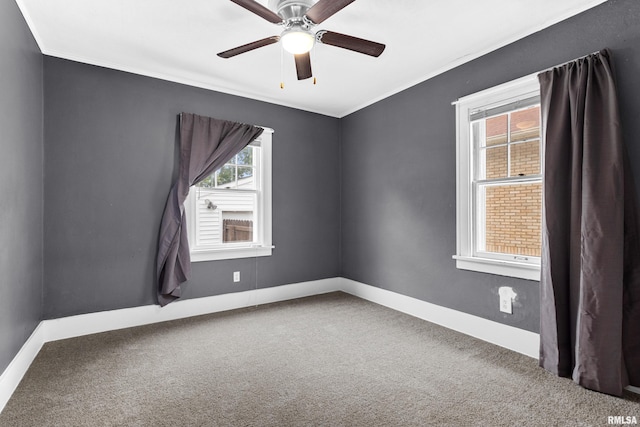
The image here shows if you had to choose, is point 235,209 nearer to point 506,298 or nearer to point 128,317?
point 128,317

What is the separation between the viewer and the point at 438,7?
2350 millimetres

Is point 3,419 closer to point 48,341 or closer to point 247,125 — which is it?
point 48,341

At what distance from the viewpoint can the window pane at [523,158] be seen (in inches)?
116

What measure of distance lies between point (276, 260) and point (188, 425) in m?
2.54

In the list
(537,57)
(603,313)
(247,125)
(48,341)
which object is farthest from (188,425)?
(537,57)

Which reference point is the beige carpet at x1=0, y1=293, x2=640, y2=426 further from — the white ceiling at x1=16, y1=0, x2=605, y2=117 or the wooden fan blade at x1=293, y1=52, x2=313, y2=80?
the white ceiling at x1=16, y1=0, x2=605, y2=117

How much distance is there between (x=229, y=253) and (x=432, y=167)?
244 centimetres

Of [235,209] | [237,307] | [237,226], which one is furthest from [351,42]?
[237,307]

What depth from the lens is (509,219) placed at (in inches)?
147

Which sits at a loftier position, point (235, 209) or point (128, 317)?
point (235, 209)

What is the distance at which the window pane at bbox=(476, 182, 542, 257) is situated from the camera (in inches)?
123

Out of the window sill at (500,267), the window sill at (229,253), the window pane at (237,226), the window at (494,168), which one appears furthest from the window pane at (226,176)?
the window sill at (500,267)

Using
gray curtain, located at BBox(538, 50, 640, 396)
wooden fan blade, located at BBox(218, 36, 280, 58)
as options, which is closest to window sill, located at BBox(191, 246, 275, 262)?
wooden fan blade, located at BBox(218, 36, 280, 58)

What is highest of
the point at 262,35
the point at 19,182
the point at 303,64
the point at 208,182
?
the point at 262,35
